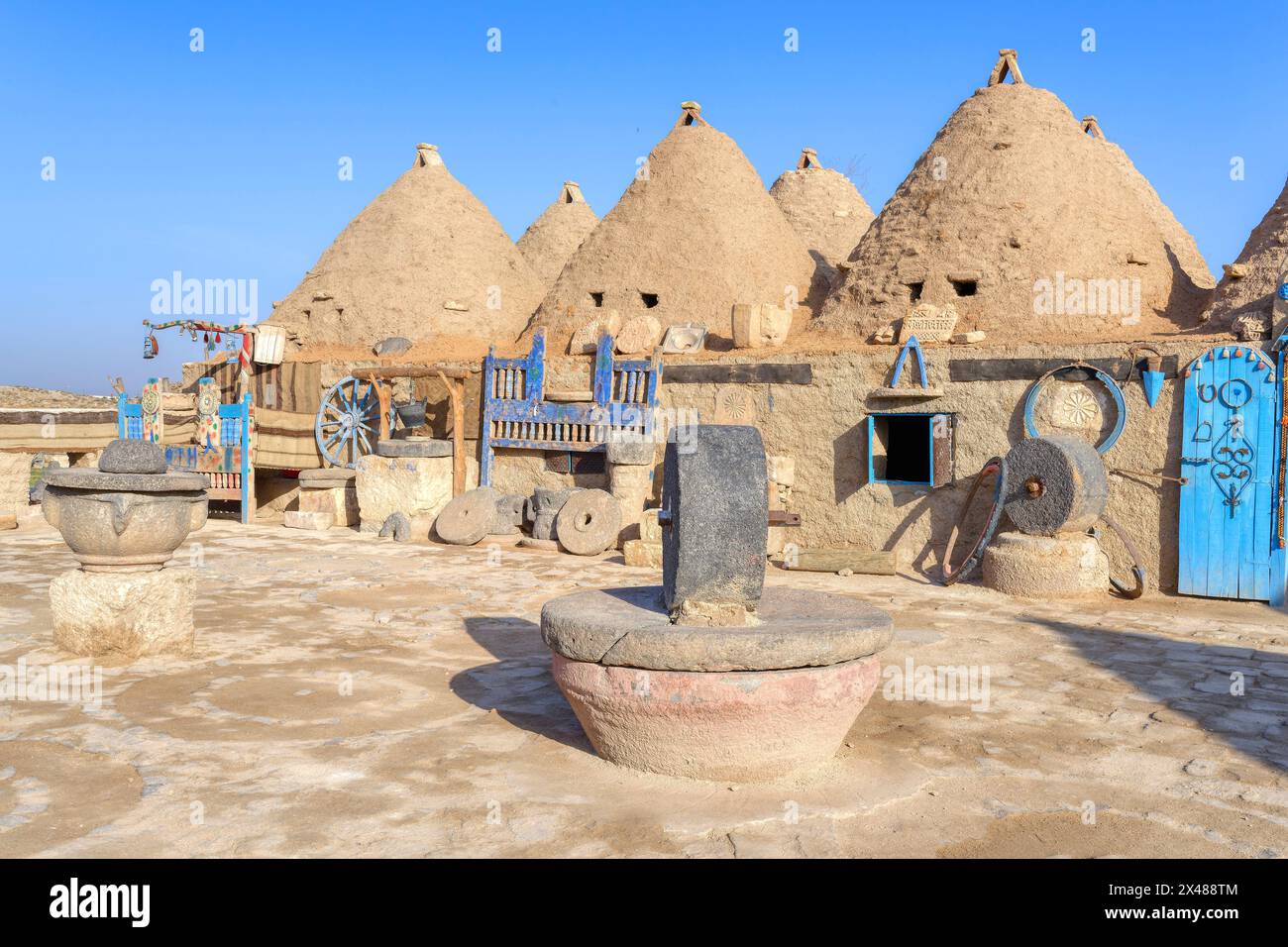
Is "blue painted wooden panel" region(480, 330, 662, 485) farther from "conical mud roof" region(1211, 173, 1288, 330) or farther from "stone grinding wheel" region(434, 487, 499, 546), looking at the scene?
"conical mud roof" region(1211, 173, 1288, 330)

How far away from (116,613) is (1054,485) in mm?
7299

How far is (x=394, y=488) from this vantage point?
12.5 metres

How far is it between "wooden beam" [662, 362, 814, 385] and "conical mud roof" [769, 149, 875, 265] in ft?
27.1

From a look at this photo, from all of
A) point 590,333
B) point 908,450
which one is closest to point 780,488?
point 908,450

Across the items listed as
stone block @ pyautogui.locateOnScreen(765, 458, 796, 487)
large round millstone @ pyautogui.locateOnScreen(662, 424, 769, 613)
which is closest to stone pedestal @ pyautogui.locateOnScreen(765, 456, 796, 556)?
stone block @ pyautogui.locateOnScreen(765, 458, 796, 487)

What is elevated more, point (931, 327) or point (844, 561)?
point (931, 327)

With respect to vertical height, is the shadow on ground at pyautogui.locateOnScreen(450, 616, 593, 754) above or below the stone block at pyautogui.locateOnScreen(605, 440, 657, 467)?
below

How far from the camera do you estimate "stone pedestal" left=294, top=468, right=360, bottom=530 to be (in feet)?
42.7

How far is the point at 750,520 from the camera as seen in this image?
404 centimetres

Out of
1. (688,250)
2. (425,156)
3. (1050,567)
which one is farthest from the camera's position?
(425,156)

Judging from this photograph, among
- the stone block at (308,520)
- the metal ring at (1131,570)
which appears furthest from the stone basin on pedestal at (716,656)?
the stone block at (308,520)

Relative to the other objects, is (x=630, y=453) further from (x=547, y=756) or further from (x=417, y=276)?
(x=417, y=276)

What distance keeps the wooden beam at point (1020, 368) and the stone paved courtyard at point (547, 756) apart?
→ 8.64 ft
